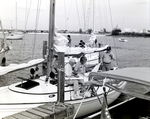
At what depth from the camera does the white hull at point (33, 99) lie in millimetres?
4453

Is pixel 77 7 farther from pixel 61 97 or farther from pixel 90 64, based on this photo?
pixel 61 97

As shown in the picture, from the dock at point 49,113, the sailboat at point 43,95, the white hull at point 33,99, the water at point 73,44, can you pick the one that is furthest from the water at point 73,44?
the dock at point 49,113

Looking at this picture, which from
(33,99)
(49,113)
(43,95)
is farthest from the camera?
(43,95)

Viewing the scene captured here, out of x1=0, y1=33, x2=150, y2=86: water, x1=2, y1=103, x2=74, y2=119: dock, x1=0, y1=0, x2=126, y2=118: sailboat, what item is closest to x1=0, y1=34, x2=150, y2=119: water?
x1=0, y1=33, x2=150, y2=86: water

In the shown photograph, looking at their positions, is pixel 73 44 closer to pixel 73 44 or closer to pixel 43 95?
pixel 73 44

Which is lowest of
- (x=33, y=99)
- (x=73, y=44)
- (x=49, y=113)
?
(x=33, y=99)

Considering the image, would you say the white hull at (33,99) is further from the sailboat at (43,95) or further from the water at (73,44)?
the water at (73,44)

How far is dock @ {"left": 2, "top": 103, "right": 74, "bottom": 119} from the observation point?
3.18 m

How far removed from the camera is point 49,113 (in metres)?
3.26

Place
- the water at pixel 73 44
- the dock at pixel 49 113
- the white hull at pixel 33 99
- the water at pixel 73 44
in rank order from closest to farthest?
the dock at pixel 49 113 → the white hull at pixel 33 99 → the water at pixel 73 44 → the water at pixel 73 44

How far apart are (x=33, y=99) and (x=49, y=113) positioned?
158 centimetres

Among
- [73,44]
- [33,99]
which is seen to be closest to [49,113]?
[33,99]

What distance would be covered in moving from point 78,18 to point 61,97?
18.7 feet

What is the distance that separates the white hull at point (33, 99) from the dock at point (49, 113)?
1161 mm
